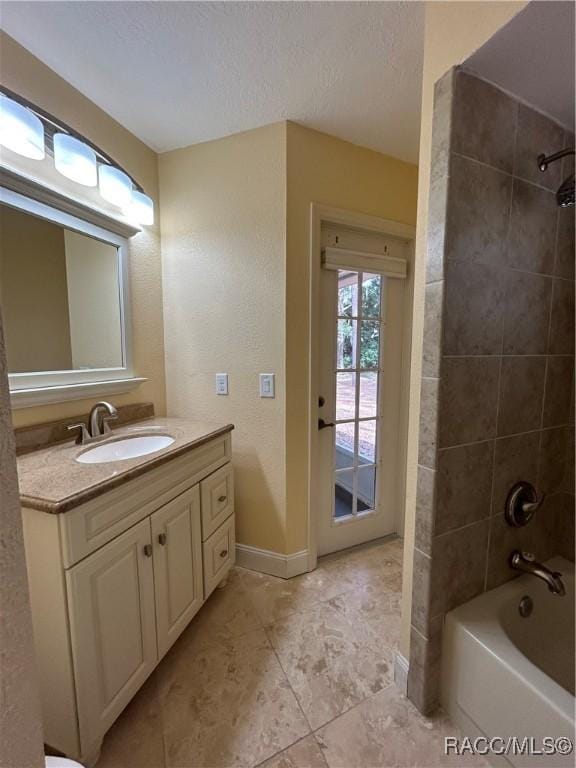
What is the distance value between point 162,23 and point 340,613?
97.8 inches

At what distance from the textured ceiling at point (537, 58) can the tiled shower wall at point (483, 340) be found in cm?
4

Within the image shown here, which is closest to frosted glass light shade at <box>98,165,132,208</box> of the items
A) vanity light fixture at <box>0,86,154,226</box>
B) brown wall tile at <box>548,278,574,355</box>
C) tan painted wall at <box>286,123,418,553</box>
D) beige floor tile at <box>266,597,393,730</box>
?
vanity light fixture at <box>0,86,154,226</box>

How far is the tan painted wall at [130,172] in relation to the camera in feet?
3.97

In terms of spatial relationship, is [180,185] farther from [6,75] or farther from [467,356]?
[467,356]

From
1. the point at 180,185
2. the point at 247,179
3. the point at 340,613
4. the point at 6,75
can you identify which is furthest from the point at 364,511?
the point at 6,75

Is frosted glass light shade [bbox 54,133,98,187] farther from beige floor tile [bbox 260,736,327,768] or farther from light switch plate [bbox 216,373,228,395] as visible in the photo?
beige floor tile [bbox 260,736,327,768]

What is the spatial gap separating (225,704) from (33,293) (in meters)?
1.70

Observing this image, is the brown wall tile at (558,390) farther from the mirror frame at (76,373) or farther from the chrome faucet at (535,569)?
the mirror frame at (76,373)

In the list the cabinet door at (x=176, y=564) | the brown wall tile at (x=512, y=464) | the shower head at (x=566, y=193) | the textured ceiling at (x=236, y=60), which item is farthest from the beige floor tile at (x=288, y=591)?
the textured ceiling at (x=236, y=60)

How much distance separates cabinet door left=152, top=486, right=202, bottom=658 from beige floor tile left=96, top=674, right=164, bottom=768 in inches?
6.7

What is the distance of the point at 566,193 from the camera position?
3.57ft

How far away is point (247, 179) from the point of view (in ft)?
5.44

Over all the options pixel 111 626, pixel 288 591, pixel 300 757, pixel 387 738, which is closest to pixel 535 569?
pixel 387 738

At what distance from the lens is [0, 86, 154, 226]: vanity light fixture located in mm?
1113
